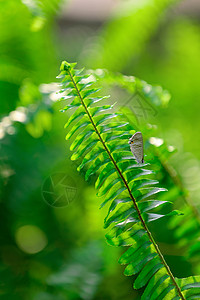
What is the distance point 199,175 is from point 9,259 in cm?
45

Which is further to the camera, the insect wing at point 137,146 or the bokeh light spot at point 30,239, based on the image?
the bokeh light spot at point 30,239

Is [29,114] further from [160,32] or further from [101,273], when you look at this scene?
[160,32]

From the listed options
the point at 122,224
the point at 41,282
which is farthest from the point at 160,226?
the point at 122,224

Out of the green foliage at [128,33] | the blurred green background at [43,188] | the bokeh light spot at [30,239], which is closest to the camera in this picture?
the blurred green background at [43,188]

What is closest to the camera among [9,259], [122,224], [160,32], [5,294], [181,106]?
[122,224]

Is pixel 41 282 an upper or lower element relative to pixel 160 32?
lower

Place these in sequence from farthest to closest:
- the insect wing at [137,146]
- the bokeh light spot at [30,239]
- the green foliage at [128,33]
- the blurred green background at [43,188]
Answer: the green foliage at [128,33] → the bokeh light spot at [30,239] → the blurred green background at [43,188] → the insect wing at [137,146]

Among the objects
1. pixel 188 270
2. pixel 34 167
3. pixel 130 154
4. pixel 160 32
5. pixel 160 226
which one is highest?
pixel 160 32

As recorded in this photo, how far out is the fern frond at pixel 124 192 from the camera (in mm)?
505

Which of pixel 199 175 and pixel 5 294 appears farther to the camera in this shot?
pixel 199 175

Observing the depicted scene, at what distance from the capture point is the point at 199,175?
3.21ft

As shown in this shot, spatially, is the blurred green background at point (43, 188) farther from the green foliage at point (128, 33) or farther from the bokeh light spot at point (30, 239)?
the green foliage at point (128, 33)

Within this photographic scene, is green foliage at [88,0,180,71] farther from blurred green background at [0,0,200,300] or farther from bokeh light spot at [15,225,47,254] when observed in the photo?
bokeh light spot at [15,225,47,254]

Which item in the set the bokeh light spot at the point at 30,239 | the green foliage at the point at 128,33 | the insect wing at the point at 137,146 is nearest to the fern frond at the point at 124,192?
the insect wing at the point at 137,146
